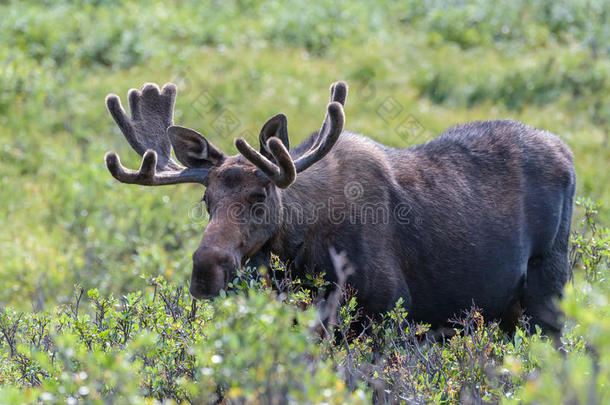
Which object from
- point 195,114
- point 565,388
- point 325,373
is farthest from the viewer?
point 195,114

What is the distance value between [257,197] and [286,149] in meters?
0.34

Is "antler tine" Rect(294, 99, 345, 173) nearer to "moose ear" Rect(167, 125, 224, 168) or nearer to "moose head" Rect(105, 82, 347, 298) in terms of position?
"moose head" Rect(105, 82, 347, 298)

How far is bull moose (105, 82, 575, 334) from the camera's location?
4812 mm

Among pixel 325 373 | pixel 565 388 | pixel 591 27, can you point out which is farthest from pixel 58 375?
pixel 591 27

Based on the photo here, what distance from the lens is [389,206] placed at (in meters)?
5.33

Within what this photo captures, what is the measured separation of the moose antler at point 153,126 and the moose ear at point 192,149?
0.26ft

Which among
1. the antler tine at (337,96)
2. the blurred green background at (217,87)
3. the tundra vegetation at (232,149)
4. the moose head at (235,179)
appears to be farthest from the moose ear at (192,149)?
the blurred green background at (217,87)

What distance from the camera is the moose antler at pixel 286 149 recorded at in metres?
4.56

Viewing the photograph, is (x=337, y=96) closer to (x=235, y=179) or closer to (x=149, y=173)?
(x=235, y=179)

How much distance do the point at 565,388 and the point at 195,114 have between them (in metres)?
10.3

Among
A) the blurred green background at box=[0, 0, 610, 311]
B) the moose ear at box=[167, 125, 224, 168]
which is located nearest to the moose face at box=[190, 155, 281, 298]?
the moose ear at box=[167, 125, 224, 168]

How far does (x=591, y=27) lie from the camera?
1512cm

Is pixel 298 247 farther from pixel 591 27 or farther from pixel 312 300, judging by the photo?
pixel 591 27

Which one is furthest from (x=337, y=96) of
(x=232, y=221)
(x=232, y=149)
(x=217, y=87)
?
(x=217, y=87)
